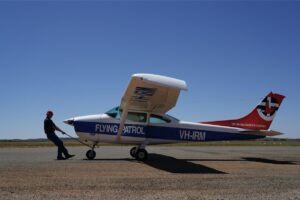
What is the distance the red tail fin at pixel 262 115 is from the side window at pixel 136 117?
412cm

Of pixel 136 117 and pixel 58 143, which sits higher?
pixel 136 117

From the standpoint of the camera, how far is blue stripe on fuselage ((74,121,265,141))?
13.0m

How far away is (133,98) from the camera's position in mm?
11727

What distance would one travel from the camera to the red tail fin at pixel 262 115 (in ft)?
48.4

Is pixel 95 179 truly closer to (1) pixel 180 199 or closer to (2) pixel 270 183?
(1) pixel 180 199

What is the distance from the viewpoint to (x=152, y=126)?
13.4 meters

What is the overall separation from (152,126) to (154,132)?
0.26 metres

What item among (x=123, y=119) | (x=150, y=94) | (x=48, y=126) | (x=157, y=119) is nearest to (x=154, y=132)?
(x=157, y=119)

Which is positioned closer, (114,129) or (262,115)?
(114,129)

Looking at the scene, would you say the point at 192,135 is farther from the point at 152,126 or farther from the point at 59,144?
the point at 59,144

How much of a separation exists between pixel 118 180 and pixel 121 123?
215 inches

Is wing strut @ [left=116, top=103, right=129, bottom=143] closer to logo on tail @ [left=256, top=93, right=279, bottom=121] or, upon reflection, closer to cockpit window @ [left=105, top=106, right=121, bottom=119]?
cockpit window @ [left=105, top=106, right=121, bottom=119]

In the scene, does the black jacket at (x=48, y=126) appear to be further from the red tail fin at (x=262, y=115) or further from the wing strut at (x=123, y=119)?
the red tail fin at (x=262, y=115)

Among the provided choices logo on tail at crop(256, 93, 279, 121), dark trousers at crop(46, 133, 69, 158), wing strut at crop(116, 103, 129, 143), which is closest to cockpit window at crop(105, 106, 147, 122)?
wing strut at crop(116, 103, 129, 143)
